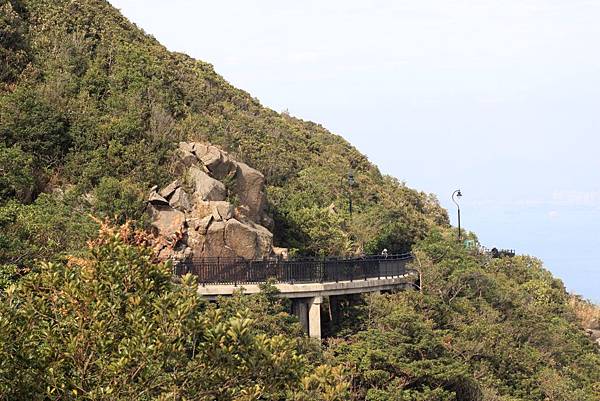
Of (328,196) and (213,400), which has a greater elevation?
(328,196)

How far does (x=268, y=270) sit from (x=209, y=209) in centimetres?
359

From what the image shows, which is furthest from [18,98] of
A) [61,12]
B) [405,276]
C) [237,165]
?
[405,276]

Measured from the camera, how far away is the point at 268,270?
25703mm

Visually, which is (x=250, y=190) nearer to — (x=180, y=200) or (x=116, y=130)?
(x=180, y=200)

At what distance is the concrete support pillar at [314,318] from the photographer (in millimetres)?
26047

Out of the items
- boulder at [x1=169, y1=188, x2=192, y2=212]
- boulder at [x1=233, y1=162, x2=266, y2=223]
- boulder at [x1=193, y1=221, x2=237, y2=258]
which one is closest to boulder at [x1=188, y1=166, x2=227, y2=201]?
boulder at [x1=169, y1=188, x2=192, y2=212]

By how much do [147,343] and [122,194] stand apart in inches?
666

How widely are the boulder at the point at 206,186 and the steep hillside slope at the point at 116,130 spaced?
3.42ft

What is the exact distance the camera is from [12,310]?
1057cm

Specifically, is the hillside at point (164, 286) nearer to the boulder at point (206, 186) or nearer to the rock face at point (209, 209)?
the rock face at point (209, 209)

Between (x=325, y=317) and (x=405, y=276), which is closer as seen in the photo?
Answer: (x=325, y=317)

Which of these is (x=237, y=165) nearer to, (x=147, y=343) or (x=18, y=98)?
(x=18, y=98)

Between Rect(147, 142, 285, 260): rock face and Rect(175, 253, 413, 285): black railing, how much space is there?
990 mm

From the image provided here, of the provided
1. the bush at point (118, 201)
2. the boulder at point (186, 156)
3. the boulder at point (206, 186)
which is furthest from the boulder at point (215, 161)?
the bush at point (118, 201)
